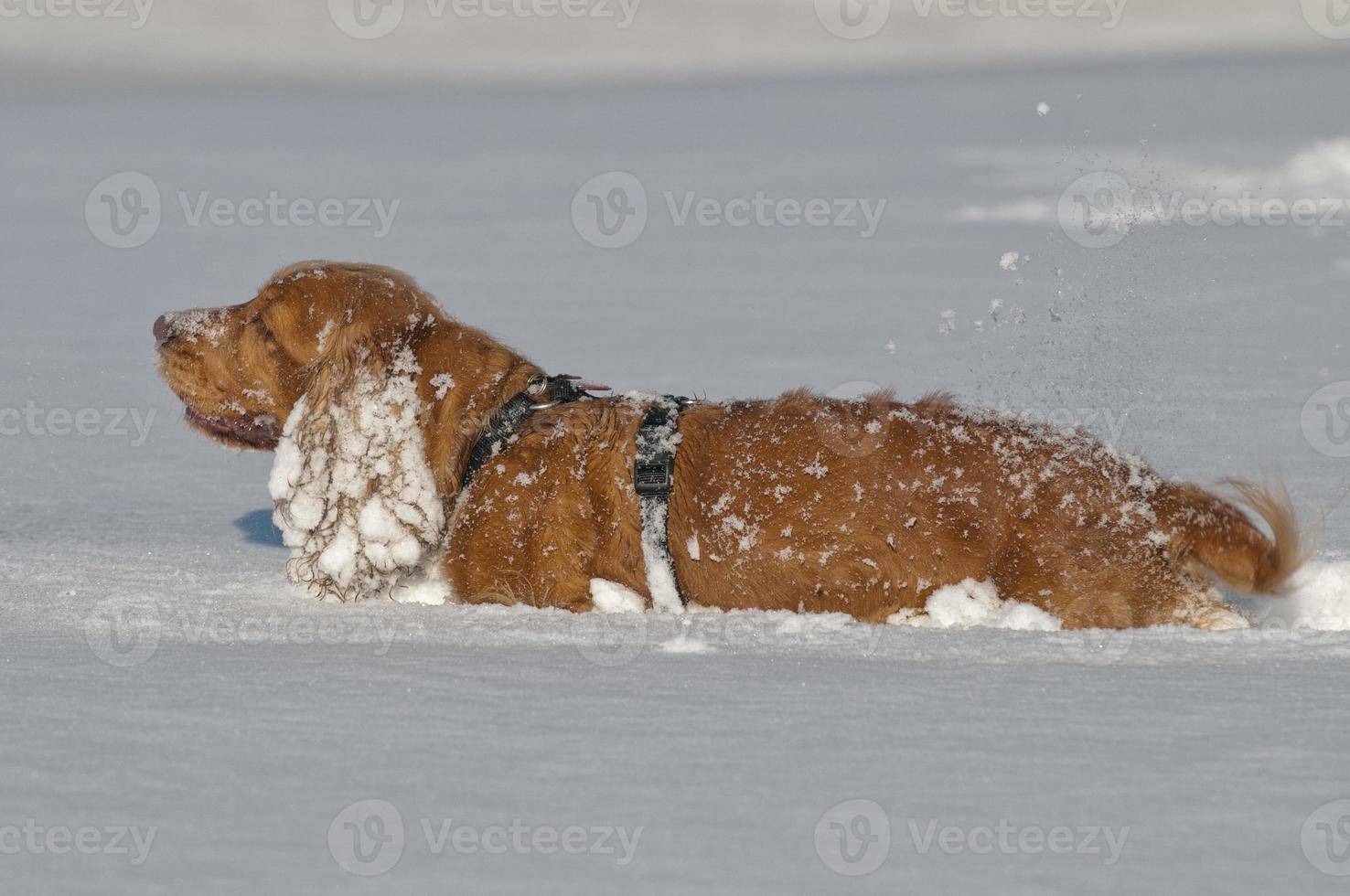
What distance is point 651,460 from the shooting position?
12.8ft

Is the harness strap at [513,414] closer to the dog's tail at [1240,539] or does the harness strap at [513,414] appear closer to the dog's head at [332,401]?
the dog's head at [332,401]

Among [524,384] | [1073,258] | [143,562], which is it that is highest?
[1073,258]

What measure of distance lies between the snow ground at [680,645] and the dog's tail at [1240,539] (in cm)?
26

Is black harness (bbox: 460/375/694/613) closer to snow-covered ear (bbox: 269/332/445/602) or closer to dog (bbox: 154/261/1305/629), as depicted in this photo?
dog (bbox: 154/261/1305/629)

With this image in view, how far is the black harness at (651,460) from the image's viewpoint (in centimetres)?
386

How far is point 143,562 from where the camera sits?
4.66 meters

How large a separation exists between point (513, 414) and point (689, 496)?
0.62 m

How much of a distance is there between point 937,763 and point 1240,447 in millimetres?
4511

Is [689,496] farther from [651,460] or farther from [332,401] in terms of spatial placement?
[332,401]

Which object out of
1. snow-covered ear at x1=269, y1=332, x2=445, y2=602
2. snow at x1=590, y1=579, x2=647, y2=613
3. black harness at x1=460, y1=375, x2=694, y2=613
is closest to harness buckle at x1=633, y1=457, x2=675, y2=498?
black harness at x1=460, y1=375, x2=694, y2=613

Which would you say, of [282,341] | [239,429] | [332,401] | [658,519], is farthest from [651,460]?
[239,429]

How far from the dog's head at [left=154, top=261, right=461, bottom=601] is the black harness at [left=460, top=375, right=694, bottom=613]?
0.21m

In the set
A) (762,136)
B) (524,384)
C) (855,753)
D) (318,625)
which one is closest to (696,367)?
(524,384)

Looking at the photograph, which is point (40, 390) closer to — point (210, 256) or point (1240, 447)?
point (210, 256)
